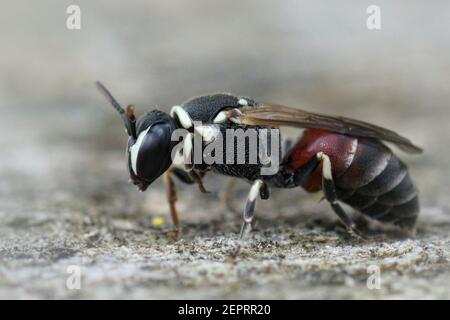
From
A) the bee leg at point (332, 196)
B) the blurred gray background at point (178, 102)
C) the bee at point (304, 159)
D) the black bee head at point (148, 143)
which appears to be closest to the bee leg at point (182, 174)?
the bee at point (304, 159)

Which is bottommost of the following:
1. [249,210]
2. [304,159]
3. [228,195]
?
[228,195]

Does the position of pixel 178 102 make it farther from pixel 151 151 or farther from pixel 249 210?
pixel 249 210

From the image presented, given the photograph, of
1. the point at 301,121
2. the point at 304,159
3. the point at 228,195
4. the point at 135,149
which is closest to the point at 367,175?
the point at 304,159

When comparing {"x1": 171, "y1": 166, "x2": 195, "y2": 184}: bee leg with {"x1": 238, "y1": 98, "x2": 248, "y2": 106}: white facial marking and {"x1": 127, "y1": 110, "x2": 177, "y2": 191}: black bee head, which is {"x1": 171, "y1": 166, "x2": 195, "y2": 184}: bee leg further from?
{"x1": 238, "y1": 98, "x2": 248, "y2": 106}: white facial marking

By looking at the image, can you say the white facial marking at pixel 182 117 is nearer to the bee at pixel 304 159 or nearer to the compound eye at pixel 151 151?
the bee at pixel 304 159
